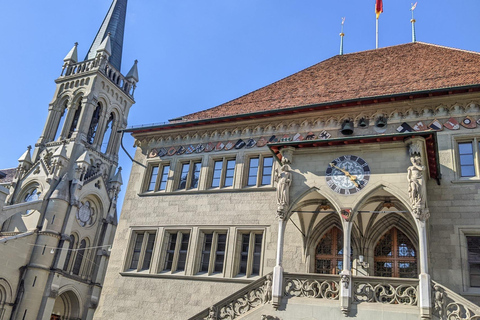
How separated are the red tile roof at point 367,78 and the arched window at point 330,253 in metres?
5.13

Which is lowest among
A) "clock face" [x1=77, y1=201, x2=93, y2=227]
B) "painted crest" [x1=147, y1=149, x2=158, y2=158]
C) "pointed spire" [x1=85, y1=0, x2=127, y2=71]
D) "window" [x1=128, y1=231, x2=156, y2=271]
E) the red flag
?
"window" [x1=128, y1=231, x2=156, y2=271]

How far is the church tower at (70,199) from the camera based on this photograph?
39.8 meters

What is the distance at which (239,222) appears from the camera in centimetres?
1789

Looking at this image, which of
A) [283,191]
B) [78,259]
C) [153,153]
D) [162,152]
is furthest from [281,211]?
[78,259]

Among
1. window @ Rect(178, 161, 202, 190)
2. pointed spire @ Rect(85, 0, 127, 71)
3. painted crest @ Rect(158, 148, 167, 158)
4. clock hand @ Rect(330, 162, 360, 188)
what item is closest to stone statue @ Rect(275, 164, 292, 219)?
clock hand @ Rect(330, 162, 360, 188)

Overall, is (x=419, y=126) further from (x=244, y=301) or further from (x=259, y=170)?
(x=244, y=301)

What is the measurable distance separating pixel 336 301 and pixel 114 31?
58.6 m

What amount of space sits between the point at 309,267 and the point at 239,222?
3.36 metres

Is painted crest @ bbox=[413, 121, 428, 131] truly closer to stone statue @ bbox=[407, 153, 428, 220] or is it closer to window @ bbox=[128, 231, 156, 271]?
stone statue @ bbox=[407, 153, 428, 220]


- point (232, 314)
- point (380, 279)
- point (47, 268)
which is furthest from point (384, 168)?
point (47, 268)

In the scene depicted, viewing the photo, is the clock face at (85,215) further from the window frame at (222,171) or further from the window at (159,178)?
the window frame at (222,171)

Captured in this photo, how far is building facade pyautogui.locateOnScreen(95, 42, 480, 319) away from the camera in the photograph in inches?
501

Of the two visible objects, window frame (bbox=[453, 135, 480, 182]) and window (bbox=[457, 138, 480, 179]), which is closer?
window frame (bbox=[453, 135, 480, 182])

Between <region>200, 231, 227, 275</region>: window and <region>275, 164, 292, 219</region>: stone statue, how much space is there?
483 cm
